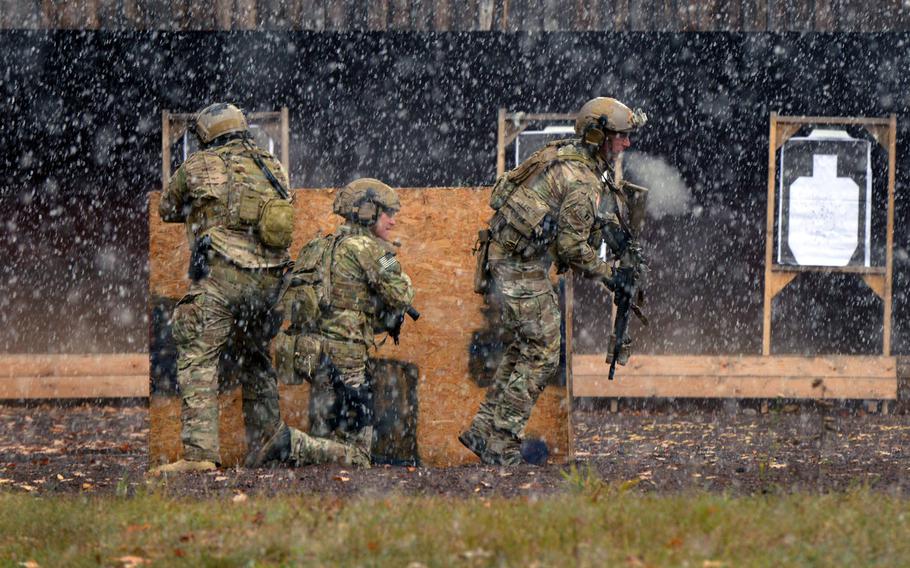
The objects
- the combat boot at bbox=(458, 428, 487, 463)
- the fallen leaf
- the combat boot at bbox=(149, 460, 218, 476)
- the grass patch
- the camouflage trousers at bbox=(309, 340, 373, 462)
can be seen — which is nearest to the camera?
the grass patch

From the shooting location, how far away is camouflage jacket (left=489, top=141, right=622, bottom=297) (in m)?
8.03

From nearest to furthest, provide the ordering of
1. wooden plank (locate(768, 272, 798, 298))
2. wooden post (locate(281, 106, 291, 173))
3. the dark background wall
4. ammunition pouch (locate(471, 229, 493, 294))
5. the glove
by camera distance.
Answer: ammunition pouch (locate(471, 229, 493, 294)), the glove, wooden post (locate(281, 106, 291, 173)), wooden plank (locate(768, 272, 798, 298)), the dark background wall

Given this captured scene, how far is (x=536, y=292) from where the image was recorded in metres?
8.13

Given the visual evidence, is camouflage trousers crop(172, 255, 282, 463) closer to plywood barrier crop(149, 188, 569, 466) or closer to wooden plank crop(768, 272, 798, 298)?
plywood barrier crop(149, 188, 569, 466)

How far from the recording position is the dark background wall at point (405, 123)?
44.7ft

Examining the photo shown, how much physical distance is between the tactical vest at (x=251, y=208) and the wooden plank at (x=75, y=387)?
524cm

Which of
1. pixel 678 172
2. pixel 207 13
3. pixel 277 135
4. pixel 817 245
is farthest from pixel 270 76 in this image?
pixel 817 245

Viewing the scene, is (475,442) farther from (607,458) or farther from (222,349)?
(222,349)

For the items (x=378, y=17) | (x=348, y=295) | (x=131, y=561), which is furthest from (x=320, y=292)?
(x=378, y=17)

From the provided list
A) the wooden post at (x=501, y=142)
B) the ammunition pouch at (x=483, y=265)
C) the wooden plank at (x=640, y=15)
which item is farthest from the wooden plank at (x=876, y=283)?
the ammunition pouch at (x=483, y=265)

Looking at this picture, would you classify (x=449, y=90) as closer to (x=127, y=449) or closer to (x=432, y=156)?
(x=432, y=156)

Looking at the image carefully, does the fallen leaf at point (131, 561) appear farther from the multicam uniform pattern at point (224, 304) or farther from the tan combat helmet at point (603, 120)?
the tan combat helmet at point (603, 120)

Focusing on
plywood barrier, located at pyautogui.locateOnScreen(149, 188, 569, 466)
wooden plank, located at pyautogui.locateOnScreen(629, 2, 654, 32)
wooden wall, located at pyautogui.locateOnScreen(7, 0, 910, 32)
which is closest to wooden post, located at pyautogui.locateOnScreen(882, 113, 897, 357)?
wooden wall, located at pyautogui.locateOnScreen(7, 0, 910, 32)

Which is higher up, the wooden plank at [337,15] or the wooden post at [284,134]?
the wooden plank at [337,15]
